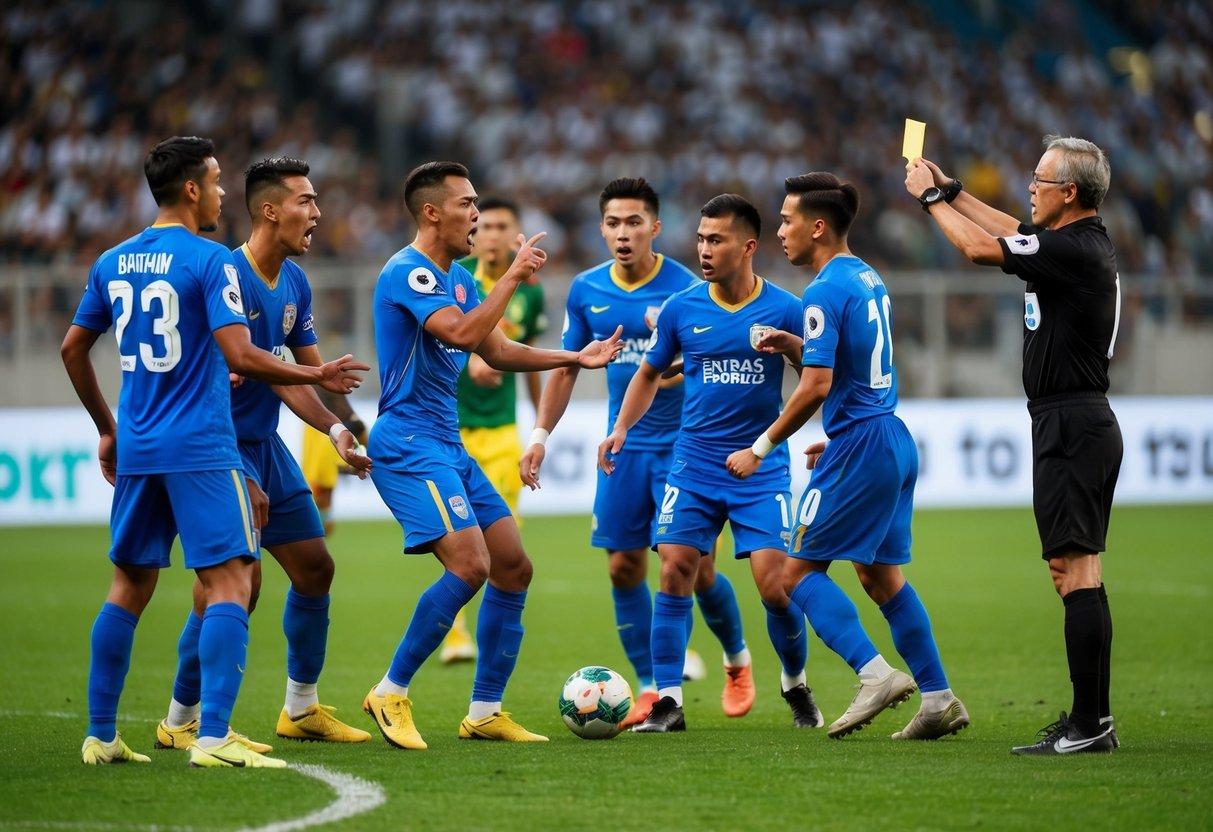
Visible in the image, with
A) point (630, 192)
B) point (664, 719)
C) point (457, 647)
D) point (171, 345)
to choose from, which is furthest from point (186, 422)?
point (457, 647)

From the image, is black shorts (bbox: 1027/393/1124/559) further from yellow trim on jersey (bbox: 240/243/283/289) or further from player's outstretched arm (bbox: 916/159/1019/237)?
yellow trim on jersey (bbox: 240/243/283/289)

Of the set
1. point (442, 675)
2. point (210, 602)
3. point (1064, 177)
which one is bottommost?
point (442, 675)

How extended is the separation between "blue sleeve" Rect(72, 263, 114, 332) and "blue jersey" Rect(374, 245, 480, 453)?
1.17 m

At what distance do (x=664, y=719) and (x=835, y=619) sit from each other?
1.05 metres

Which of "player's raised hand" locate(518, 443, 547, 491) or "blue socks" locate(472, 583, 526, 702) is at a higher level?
"player's raised hand" locate(518, 443, 547, 491)

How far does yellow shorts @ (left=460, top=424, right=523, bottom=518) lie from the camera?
11.0 m

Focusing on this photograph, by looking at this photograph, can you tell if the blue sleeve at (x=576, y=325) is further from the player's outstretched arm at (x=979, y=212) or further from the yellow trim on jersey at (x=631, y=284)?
the player's outstretched arm at (x=979, y=212)

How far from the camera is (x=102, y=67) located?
952 inches

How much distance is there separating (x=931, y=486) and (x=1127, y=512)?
2.47m

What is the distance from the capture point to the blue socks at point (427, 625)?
7.02 meters

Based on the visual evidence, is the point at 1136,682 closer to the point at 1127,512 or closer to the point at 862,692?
the point at 862,692

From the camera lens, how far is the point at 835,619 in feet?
23.2

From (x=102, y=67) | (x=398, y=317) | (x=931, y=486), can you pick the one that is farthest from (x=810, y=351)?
(x=102, y=67)

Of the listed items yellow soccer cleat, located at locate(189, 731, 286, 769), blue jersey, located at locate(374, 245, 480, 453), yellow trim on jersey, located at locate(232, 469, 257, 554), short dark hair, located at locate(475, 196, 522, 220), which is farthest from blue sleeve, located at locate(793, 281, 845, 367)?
short dark hair, located at locate(475, 196, 522, 220)
